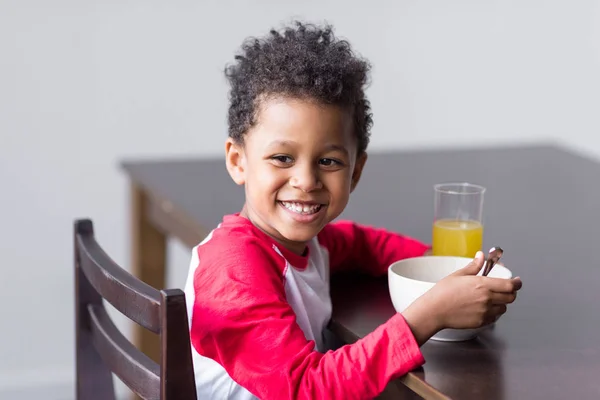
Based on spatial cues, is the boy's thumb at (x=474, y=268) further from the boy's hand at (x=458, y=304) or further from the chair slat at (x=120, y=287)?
the chair slat at (x=120, y=287)

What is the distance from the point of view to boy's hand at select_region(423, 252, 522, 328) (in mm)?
1095

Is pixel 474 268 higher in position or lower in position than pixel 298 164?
lower

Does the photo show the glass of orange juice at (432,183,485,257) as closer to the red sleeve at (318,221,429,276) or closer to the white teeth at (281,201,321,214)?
the red sleeve at (318,221,429,276)

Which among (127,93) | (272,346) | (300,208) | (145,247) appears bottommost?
(145,247)

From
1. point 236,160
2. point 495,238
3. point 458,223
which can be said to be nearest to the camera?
point 236,160

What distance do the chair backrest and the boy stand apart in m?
0.08

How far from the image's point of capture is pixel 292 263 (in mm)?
1286

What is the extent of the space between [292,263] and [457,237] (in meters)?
0.27

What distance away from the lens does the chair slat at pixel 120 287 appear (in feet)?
3.42

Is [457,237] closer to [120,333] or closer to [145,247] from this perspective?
[120,333]

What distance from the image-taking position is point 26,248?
9.83ft

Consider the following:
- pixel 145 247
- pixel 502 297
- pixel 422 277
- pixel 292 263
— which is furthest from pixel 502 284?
pixel 145 247

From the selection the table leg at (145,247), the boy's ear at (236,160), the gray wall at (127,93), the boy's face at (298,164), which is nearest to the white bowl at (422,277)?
the boy's face at (298,164)

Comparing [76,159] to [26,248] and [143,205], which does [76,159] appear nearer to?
[26,248]
